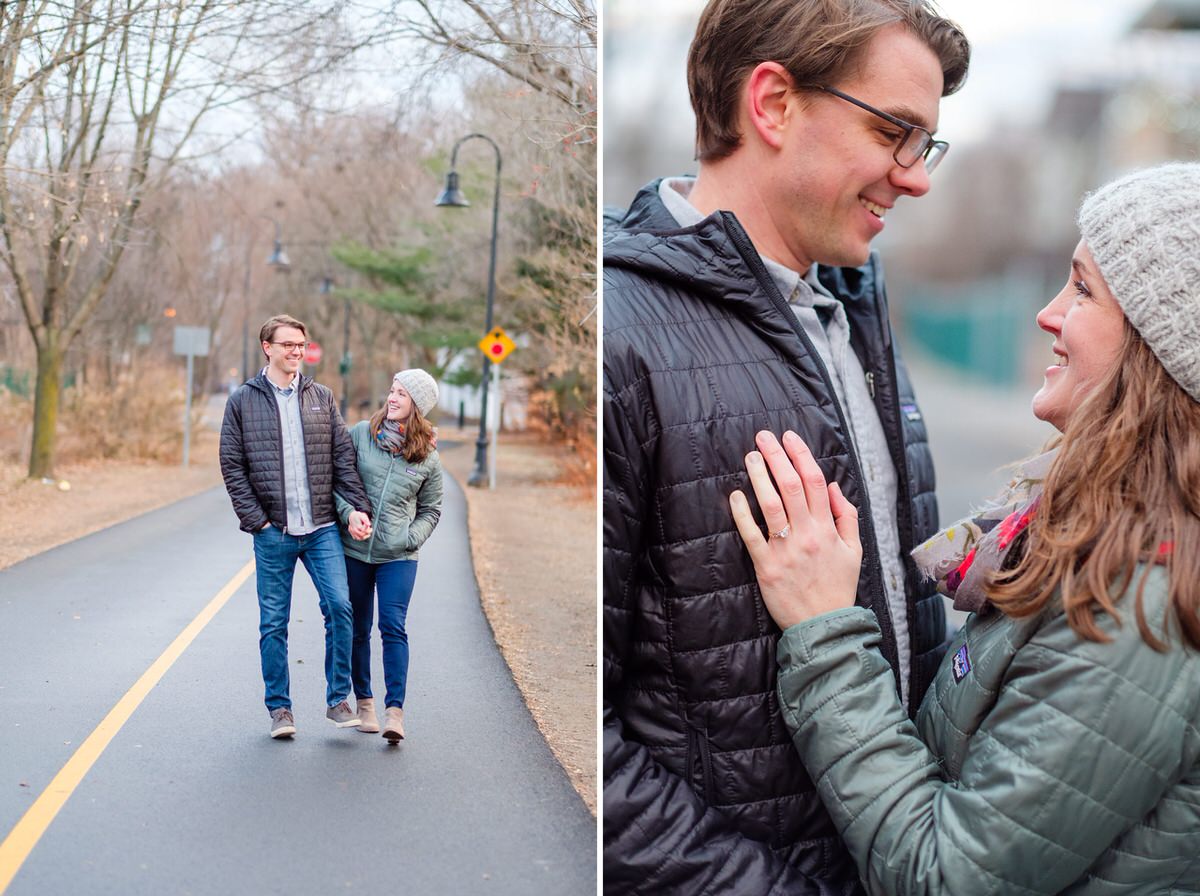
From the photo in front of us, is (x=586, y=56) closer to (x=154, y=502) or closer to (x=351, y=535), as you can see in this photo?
(x=351, y=535)

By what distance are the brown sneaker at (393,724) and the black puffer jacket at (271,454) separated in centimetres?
33

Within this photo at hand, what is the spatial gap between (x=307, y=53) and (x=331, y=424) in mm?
735

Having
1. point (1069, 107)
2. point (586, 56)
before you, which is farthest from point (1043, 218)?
point (586, 56)

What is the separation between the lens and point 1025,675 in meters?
1.36

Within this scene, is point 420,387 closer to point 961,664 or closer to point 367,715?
point 367,715

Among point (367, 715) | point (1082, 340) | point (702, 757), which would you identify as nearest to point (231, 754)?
point (367, 715)

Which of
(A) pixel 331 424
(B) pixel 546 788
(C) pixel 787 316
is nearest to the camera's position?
(C) pixel 787 316

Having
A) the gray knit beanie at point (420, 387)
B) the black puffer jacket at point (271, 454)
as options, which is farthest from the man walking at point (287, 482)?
the gray knit beanie at point (420, 387)

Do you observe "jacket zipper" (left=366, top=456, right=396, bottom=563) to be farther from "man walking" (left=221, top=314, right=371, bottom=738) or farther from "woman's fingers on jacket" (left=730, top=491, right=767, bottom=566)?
"woman's fingers on jacket" (left=730, top=491, right=767, bottom=566)

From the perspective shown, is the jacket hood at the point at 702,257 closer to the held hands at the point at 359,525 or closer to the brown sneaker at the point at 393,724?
the held hands at the point at 359,525

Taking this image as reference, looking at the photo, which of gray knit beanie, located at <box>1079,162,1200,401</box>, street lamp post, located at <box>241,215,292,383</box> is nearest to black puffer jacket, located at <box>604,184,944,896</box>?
gray knit beanie, located at <box>1079,162,1200,401</box>

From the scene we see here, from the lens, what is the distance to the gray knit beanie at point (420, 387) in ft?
6.63

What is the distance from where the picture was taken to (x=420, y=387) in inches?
81.3

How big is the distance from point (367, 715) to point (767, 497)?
792 millimetres
